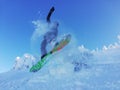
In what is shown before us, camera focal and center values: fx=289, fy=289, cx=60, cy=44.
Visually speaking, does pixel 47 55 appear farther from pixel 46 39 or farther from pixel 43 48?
pixel 46 39

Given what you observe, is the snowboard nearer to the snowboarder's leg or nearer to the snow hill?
the snowboarder's leg

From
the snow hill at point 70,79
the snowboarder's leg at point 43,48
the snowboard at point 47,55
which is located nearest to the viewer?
the snowboarder's leg at point 43,48

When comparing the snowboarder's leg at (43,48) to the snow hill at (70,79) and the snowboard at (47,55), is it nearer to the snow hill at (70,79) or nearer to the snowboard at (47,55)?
the snowboard at (47,55)

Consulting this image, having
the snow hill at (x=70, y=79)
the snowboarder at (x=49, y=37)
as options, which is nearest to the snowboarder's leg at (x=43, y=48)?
the snowboarder at (x=49, y=37)

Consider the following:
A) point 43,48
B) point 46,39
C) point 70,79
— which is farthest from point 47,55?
point 70,79

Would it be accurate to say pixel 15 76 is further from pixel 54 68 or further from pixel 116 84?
pixel 116 84

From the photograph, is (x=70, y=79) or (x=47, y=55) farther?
(x=70, y=79)

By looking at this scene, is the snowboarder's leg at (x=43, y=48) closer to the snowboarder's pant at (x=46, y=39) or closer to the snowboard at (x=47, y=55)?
the snowboarder's pant at (x=46, y=39)

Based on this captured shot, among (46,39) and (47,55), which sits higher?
(46,39)

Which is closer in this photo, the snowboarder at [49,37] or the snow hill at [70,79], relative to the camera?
the snowboarder at [49,37]

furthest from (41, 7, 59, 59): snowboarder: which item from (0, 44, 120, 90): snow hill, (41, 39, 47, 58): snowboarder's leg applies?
(0, 44, 120, 90): snow hill

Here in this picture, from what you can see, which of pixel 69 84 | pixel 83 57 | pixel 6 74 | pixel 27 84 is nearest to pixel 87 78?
pixel 69 84

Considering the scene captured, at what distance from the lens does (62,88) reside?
266ft

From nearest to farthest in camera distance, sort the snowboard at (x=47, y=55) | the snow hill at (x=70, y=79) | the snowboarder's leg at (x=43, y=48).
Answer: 1. the snowboarder's leg at (x=43, y=48)
2. the snowboard at (x=47, y=55)
3. the snow hill at (x=70, y=79)
